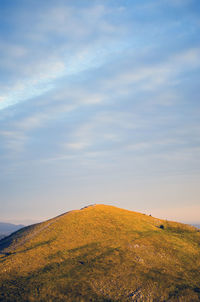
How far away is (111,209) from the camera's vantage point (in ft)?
269

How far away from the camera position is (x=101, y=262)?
4934 centimetres

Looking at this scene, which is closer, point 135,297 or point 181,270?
point 135,297

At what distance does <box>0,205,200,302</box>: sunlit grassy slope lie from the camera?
132 ft

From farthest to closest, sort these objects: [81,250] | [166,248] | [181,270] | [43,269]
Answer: [166,248], [81,250], [181,270], [43,269]

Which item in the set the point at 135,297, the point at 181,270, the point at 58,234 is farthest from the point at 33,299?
the point at 181,270

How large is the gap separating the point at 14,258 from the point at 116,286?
22428 millimetres

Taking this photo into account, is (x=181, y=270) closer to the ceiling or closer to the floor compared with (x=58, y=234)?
closer to the floor

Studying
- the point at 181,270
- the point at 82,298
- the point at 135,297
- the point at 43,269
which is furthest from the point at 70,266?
the point at 181,270

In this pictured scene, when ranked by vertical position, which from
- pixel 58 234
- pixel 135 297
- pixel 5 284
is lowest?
pixel 135 297

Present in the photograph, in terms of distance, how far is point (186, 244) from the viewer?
214 ft

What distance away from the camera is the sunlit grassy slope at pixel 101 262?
4025 cm

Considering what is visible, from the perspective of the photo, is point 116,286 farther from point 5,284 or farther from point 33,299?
point 5,284

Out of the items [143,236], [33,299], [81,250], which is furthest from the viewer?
[143,236]

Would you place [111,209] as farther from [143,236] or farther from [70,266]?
[70,266]
